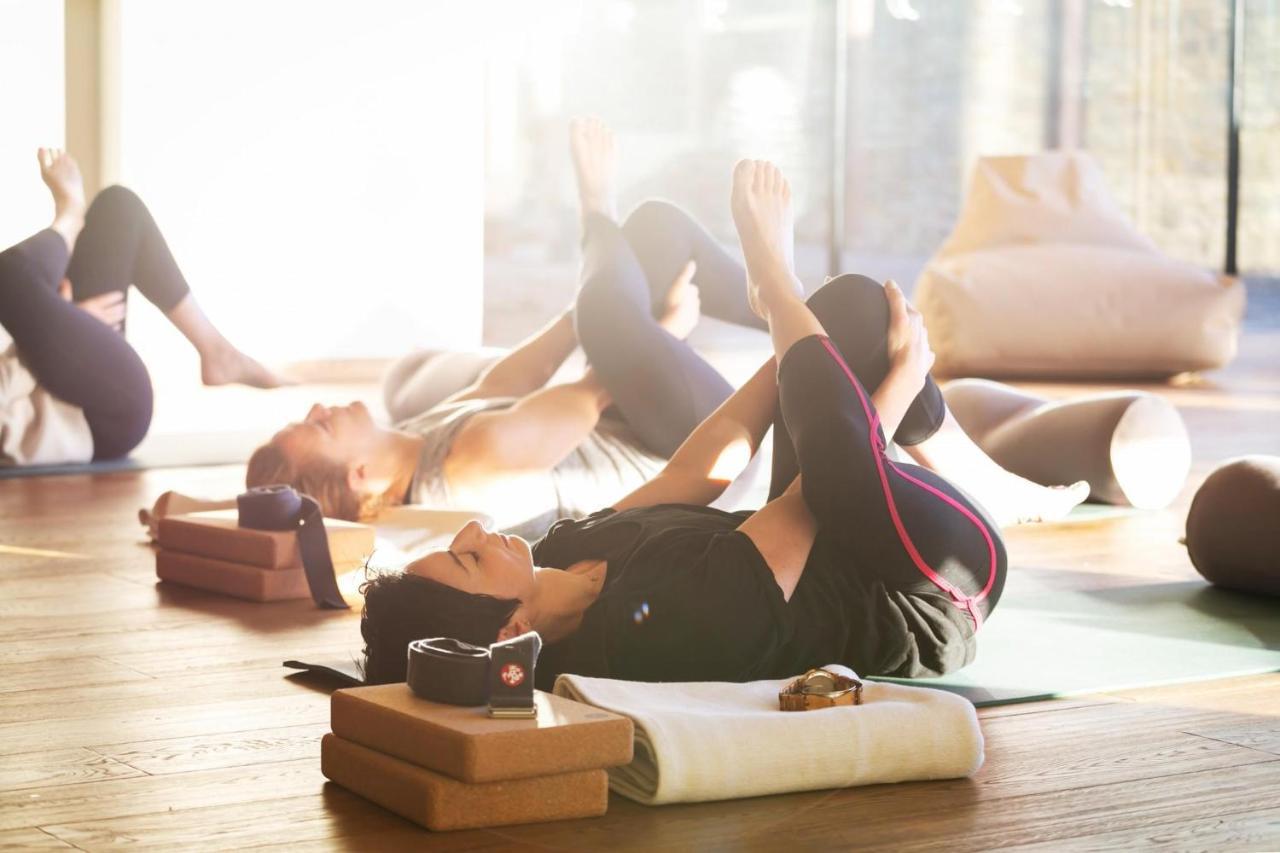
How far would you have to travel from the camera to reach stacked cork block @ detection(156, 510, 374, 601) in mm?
3053

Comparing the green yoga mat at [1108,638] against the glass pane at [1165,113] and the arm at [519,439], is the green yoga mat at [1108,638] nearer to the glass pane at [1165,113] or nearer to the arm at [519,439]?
the arm at [519,439]

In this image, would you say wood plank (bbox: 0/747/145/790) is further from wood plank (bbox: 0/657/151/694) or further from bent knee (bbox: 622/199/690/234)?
bent knee (bbox: 622/199/690/234)

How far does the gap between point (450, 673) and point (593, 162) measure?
1.98 metres

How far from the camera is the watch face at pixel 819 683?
6.60ft

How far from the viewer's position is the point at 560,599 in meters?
2.17

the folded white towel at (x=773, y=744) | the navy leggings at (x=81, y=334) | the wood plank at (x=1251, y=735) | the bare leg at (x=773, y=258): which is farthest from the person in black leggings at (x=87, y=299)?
the wood plank at (x=1251, y=735)

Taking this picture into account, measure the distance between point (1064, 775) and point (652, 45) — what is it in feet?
22.4

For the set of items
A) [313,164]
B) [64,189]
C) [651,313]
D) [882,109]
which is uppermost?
[882,109]

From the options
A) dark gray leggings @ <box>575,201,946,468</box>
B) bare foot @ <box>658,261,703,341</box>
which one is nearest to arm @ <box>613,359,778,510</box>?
dark gray leggings @ <box>575,201,946,468</box>

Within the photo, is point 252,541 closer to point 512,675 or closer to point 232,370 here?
point 512,675

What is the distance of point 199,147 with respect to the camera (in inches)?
213

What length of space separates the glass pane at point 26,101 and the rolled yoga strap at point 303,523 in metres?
2.26

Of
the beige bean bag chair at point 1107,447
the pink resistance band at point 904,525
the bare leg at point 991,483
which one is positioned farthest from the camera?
the beige bean bag chair at point 1107,447

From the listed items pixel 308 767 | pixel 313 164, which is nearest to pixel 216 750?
pixel 308 767
